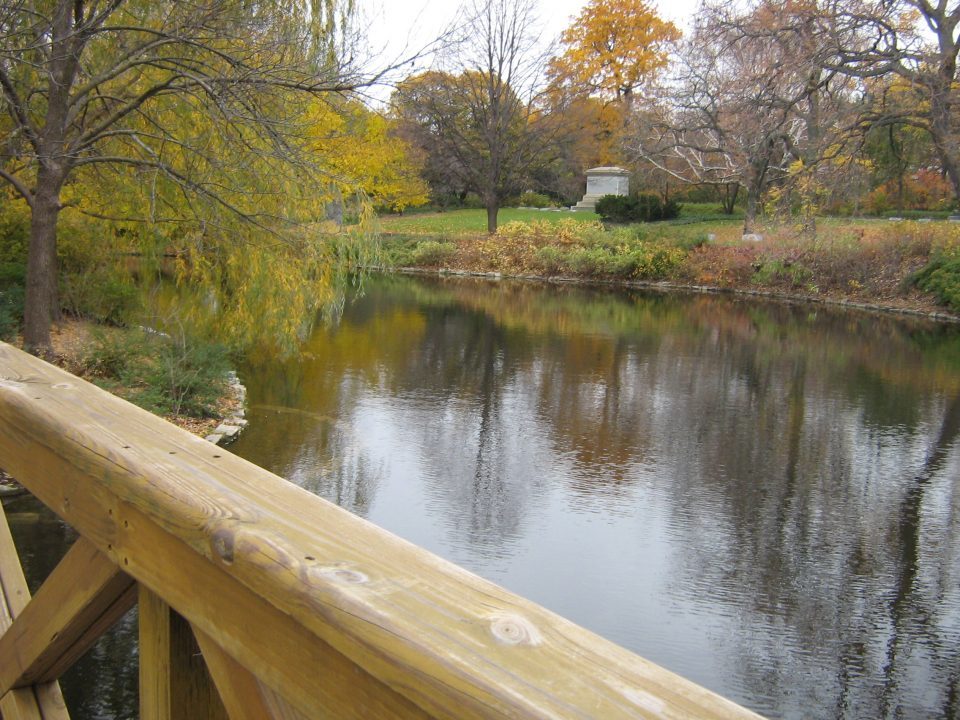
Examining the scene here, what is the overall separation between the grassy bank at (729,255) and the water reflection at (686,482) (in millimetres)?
6829

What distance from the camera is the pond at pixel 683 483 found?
6.09 metres

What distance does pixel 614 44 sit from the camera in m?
50.8

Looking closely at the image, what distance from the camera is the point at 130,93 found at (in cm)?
1107

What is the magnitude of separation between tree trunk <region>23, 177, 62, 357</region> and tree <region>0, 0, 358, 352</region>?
1 centimetres

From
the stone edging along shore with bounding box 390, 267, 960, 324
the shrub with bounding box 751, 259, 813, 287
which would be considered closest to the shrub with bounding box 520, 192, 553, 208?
the stone edging along shore with bounding box 390, 267, 960, 324

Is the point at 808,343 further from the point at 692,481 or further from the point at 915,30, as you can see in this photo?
the point at 692,481

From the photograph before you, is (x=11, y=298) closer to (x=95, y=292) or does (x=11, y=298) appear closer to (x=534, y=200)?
(x=95, y=292)

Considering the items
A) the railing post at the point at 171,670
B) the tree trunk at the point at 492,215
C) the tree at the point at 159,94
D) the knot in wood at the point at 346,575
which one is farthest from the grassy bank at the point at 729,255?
the knot in wood at the point at 346,575

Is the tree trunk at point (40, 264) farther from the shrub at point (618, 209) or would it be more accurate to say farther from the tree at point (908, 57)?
the shrub at point (618, 209)

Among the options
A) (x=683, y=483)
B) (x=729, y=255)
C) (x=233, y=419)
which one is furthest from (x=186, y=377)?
(x=729, y=255)

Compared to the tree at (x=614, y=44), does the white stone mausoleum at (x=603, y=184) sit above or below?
below

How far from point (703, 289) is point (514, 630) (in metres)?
28.8

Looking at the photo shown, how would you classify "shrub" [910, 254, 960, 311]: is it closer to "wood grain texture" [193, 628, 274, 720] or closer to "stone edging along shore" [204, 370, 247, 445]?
"stone edging along shore" [204, 370, 247, 445]

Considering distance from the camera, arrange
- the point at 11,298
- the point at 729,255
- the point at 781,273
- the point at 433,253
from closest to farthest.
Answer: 1. the point at 11,298
2. the point at 781,273
3. the point at 729,255
4. the point at 433,253
